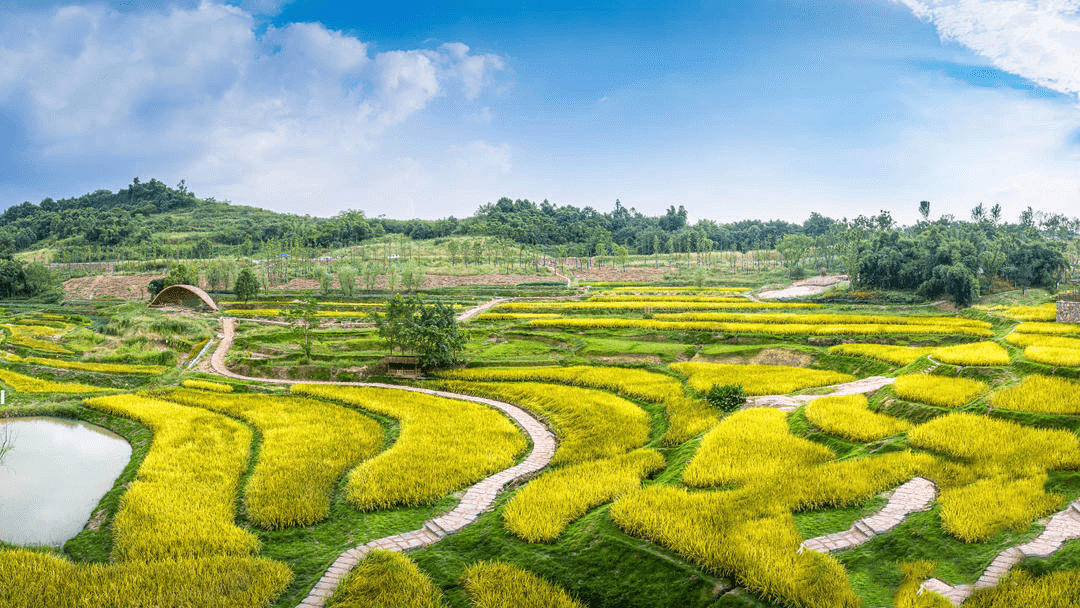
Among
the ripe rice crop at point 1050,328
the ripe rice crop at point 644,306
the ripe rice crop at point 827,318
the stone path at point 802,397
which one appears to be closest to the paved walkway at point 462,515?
the stone path at point 802,397

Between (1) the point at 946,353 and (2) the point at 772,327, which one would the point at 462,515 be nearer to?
(1) the point at 946,353

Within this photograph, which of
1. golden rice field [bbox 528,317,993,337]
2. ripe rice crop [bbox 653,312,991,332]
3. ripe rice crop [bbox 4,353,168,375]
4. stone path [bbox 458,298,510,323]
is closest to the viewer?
ripe rice crop [bbox 4,353,168,375]

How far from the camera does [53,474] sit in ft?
53.2

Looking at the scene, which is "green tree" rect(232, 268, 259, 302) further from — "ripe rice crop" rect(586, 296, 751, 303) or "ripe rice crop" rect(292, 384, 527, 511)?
"ripe rice crop" rect(292, 384, 527, 511)

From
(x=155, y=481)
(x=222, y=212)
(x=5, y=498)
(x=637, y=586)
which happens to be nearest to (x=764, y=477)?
(x=637, y=586)

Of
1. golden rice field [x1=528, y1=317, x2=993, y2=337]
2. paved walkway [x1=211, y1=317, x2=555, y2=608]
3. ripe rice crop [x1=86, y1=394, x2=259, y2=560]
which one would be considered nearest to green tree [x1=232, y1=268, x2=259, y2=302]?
golden rice field [x1=528, y1=317, x2=993, y2=337]

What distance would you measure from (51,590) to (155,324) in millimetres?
37943

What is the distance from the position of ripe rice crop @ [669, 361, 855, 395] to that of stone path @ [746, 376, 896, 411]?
978mm

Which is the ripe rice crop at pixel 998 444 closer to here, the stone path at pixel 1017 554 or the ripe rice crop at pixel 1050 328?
the stone path at pixel 1017 554

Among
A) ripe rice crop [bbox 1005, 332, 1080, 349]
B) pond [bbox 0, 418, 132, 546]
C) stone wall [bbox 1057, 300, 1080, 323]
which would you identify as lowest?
pond [bbox 0, 418, 132, 546]

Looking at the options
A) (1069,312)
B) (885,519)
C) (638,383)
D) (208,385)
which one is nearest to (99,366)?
(208,385)

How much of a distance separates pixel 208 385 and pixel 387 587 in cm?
2143

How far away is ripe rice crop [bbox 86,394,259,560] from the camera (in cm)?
1067

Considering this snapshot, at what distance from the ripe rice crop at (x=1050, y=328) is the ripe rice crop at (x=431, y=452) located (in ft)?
74.1
